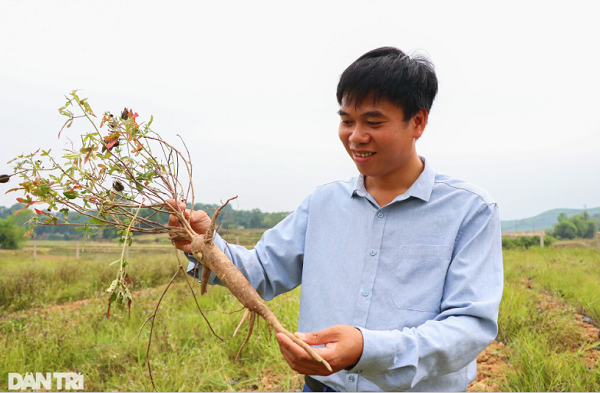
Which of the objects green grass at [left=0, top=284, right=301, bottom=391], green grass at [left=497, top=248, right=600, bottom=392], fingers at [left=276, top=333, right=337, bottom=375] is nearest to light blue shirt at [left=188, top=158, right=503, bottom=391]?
fingers at [left=276, top=333, right=337, bottom=375]

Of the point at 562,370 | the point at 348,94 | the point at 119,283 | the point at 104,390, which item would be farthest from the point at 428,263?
the point at 104,390

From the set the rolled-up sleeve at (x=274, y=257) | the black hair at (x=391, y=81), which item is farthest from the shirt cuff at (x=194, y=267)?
the black hair at (x=391, y=81)

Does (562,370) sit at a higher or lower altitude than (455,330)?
lower

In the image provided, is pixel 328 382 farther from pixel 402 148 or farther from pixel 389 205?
pixel 402 148

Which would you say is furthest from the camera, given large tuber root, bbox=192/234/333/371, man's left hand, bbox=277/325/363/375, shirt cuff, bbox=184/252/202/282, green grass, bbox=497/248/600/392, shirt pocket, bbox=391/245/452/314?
green grass, bbox=497/248/600/392

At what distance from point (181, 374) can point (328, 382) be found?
7.47 feet

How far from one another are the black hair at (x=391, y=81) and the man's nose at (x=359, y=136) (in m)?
0.10

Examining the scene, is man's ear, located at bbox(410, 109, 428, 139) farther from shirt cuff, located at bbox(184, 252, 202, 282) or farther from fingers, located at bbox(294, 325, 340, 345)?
shirt cuff, located at bbox(184, 252, 202, 282)

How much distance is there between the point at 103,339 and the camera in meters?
4.39

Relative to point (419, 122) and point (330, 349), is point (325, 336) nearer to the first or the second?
point (330, 349)

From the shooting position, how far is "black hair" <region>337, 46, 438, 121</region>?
1.60 metres

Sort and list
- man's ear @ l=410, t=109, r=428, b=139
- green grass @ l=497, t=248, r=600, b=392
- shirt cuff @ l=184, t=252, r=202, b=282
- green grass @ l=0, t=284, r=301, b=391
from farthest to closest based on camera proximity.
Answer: green grass @ l=0, t=284, r=301, b=391, green grass @ l=497, t=248, r=600, b=392, shirt cuff @ l=184, t=252, r=202, b=282, man's ear @ l=410, t=109, r=428, b=139

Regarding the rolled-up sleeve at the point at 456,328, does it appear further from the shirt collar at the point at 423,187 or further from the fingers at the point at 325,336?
the shirt collar at the point at 423,187

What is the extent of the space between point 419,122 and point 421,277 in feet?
2.17
